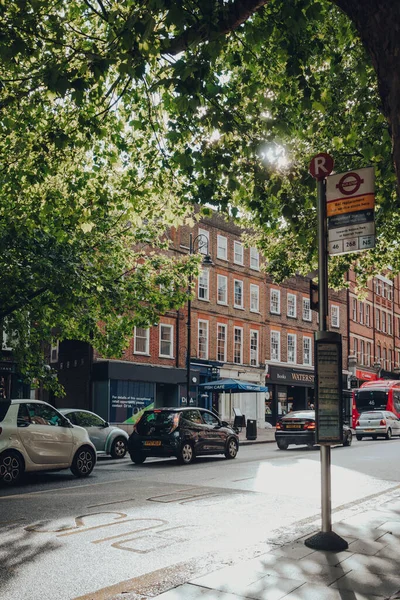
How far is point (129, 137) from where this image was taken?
14.9 meters

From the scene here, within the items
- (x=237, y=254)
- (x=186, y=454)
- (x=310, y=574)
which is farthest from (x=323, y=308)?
(x=237, y=254)

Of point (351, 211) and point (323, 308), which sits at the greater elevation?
point (351, 211)

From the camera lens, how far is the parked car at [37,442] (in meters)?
12.4

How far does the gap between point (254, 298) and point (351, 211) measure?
36066 millimetres

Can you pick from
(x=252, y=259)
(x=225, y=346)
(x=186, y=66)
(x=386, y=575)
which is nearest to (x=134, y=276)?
(x=186, y=66)

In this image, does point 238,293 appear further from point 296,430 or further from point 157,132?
point 157,132

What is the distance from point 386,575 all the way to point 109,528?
3680 millimetres

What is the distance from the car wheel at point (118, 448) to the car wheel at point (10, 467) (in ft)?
21.5

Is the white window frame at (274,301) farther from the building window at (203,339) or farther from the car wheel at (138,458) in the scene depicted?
the car wheel at (138,458)

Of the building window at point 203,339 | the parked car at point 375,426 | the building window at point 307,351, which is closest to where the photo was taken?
the parked car at point 375,426

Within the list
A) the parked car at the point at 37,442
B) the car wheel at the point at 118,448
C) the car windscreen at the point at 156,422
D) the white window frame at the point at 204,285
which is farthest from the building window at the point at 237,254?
the parked car at the point at 37,442

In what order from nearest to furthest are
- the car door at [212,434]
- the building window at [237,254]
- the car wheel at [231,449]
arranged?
the car door at [212,434] < the car wheel at [231,449] < the building window at [237,254]

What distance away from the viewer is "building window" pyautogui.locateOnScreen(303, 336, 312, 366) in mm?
47531

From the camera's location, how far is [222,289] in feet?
131
